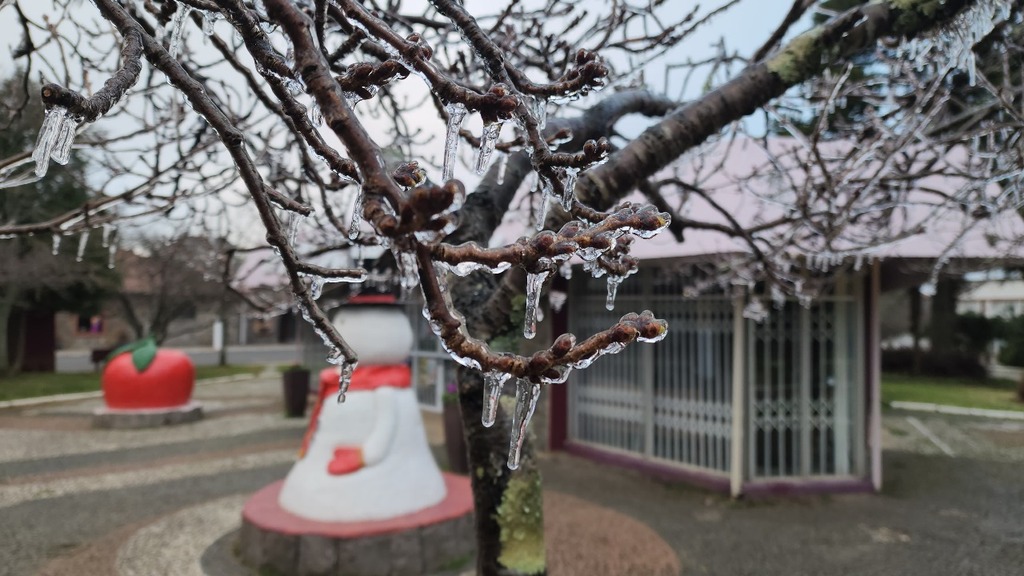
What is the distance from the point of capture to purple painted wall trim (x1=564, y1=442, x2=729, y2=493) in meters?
7.40

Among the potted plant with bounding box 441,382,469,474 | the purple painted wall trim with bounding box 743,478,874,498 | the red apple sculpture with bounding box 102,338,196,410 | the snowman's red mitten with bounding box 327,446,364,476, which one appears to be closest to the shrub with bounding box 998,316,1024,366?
the purple painted wall trim with bounding box 743,478,874,498

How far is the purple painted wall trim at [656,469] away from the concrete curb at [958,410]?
29.5ft

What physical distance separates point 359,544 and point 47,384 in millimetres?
17090

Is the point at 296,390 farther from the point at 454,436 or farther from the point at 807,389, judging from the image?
the point at 807,389

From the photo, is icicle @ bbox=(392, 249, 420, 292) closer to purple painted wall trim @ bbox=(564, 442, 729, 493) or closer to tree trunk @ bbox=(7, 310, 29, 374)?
purple painted wall trim @ bbox=(564, 442, 729, 493)

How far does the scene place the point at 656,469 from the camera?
26.1 feet

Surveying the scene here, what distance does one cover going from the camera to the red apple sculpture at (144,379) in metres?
11.2

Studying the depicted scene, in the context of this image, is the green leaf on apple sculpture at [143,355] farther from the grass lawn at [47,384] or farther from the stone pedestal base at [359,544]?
the stone pedestal base at [359,544]

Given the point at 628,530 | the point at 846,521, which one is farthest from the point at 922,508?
the point at 628,530

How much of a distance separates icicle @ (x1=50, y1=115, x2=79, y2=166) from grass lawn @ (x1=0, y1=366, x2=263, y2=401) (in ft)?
Result: 56.1

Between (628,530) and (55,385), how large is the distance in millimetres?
17242

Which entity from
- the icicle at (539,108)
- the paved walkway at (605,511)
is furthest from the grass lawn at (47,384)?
the icicle at (539,108)

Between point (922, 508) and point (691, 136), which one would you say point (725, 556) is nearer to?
point (922, 508)

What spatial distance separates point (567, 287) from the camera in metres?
9.24
